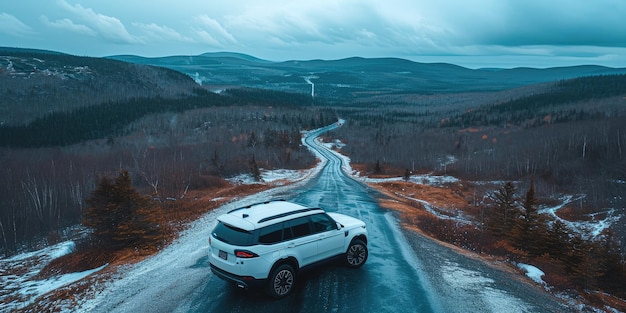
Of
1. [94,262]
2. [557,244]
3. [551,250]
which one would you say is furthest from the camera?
[557,244]

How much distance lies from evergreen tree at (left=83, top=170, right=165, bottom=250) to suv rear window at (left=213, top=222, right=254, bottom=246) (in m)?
8.28

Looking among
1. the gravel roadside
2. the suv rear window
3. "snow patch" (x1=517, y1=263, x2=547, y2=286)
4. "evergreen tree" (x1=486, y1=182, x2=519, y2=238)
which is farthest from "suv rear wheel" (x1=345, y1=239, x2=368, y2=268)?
"evergreen tree" (x1=486, y1=182, x2=519, y2=238)

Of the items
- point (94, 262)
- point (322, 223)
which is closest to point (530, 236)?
point (322, 223)

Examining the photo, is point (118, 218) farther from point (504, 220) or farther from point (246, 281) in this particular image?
point (504, 220)

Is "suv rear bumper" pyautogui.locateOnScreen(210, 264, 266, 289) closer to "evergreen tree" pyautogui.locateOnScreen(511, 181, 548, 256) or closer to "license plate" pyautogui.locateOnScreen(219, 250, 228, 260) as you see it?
"license plate" pyautogui.locateOnScreen(219, 250, 228, 260)

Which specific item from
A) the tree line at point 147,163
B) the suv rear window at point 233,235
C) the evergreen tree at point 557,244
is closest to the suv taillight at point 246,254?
the suv rear window at point 233,235

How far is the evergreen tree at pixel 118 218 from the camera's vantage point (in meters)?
18.5

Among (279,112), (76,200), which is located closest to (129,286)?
(76,200)

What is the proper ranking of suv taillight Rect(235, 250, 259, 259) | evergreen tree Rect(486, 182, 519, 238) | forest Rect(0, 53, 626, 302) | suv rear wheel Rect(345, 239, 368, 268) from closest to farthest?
suv taillight Rect(235, 250, 259, 259)
suv rear wheel Rect(345, 239, 368, 268)
evergreen tree Rect(486, 182, 519, 238)
forest Rect(0, 53, 626, 302)

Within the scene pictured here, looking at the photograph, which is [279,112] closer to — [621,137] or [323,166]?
[323,166]

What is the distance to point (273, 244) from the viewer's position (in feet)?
38.3

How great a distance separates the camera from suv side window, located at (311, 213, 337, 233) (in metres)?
→ 13.0

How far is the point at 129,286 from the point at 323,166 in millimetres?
67621

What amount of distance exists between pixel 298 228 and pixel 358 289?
9.04ft
